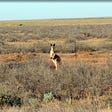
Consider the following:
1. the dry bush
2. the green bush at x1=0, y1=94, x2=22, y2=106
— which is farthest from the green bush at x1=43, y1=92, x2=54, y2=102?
the green bush at x1=0, y1=94, x2=22, y2=106

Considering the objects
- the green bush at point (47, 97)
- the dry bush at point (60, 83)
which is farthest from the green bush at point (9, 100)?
the green bush at point (47, 97)

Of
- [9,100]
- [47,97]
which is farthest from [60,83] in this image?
[9,100]

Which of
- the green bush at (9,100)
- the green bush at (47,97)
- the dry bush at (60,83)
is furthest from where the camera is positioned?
the dry bush at (60,83)

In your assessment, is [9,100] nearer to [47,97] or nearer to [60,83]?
[47,97]

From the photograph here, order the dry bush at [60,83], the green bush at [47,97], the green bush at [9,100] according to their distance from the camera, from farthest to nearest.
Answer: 1. the dry bush at [60,83]
2. the green bush at [47,97]
3. the green bush at [9,100]

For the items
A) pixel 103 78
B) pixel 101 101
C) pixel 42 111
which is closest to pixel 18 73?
pixel 103 78

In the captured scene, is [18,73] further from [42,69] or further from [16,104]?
[16,104]

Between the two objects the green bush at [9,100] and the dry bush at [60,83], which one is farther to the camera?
the dry bush at [60,83]

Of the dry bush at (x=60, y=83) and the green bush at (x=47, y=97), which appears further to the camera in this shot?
the dry bush at (x=60, y=83)

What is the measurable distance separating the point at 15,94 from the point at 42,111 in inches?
151

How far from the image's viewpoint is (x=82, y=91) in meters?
13.5

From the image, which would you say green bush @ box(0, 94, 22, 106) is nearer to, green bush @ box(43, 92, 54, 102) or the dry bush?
the dry bush

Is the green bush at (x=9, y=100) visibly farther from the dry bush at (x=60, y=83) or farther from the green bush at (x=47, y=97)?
the green bush at (x=47, y=97)

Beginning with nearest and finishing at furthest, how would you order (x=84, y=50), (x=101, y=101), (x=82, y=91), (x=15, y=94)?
(x=101, y=101), (x=15, y=94), (x=82, y=91), (x=84, y=50)
